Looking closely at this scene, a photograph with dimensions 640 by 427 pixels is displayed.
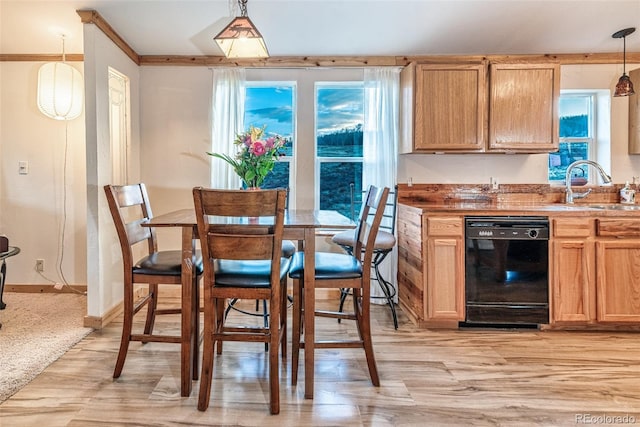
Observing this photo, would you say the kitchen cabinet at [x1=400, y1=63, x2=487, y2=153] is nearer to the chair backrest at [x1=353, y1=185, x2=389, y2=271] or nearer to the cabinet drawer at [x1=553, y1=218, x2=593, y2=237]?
the cabinet drawer at [x1=553, y1=218, x2=593, y2=237]

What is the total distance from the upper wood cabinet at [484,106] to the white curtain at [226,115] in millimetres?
1585

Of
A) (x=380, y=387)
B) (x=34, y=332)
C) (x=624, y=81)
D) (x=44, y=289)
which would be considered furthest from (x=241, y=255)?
(x=624, y=81)

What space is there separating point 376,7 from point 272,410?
277 cm

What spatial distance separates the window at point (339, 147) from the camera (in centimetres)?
372

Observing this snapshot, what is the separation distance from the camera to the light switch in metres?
3.59

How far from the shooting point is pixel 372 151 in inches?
138

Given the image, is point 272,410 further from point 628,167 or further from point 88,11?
point 628,167

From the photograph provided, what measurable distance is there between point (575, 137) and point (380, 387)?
3196 millimetres

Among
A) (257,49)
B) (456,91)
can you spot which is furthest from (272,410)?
(456,91)

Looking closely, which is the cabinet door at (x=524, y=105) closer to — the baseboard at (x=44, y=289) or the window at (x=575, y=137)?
the window at (x=575, y=137)

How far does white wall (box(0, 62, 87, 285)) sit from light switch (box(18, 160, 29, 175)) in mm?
28

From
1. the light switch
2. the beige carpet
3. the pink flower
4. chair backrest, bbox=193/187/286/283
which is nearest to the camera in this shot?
chair backrest, bbox=193/187/286/283

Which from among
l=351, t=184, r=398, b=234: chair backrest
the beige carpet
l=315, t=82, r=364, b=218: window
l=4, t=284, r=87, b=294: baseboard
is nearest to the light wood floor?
the beige carpet

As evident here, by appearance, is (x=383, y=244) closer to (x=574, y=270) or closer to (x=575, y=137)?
(x=574, y=270)
